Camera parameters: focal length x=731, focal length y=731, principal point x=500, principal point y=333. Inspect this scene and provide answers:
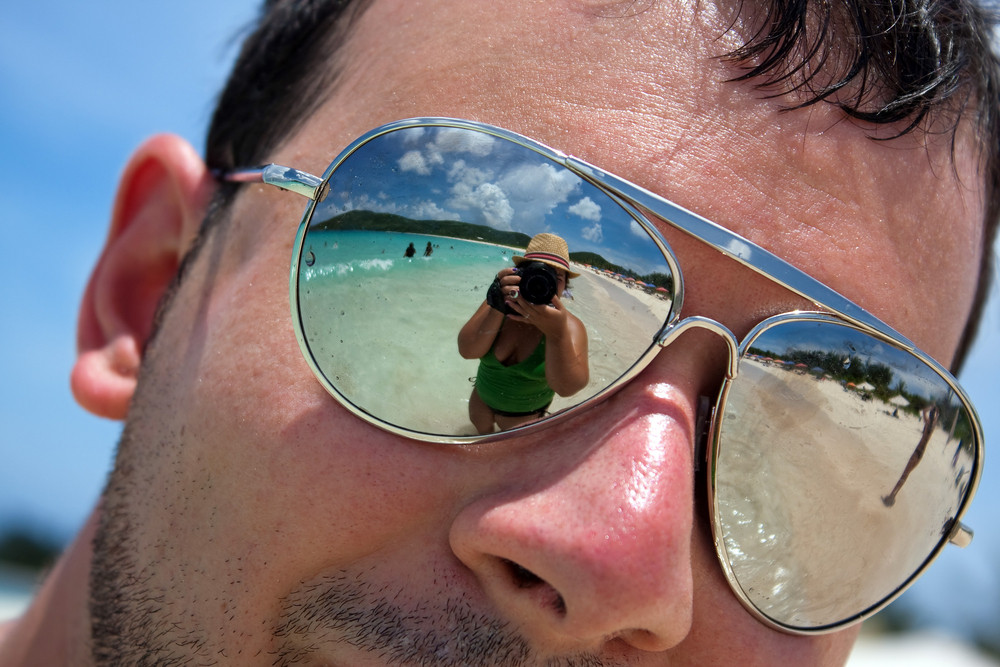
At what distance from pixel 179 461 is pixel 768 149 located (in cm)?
126

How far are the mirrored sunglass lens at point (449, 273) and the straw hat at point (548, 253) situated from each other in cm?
1

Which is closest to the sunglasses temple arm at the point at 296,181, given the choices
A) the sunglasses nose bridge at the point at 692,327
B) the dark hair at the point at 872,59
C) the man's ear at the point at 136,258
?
the man's ear at the point at 136,258

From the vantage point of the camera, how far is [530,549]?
3.74 feet

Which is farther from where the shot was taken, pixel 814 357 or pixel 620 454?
pixel 814 357

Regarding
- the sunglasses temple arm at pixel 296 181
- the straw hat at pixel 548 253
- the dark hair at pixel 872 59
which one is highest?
the dark hair at pixel 872 59

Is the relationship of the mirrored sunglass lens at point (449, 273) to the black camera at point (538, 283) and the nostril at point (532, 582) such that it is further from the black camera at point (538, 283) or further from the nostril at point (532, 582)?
the nostril at point (532, 582)

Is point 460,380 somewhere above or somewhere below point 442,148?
below

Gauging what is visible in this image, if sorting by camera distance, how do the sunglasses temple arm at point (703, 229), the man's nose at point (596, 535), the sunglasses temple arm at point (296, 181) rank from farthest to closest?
the sunglasses temple arm at point (296, 181), the sunglasses temple arm at point (703, 229), the man's nose at point (596, 535)

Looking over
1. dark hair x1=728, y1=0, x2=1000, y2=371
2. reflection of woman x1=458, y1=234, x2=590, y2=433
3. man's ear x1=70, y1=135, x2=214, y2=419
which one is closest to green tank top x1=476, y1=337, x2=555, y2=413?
reflection of woman x1=458, y1=234, x2=590, y2=433

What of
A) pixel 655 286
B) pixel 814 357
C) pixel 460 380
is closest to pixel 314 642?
pixel 460 380

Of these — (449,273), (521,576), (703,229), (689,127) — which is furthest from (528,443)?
(689,127)

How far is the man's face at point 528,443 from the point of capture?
3.86 feet

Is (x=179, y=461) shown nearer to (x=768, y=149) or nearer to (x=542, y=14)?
(x=542, y=14)

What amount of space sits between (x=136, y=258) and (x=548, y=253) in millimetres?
1439
